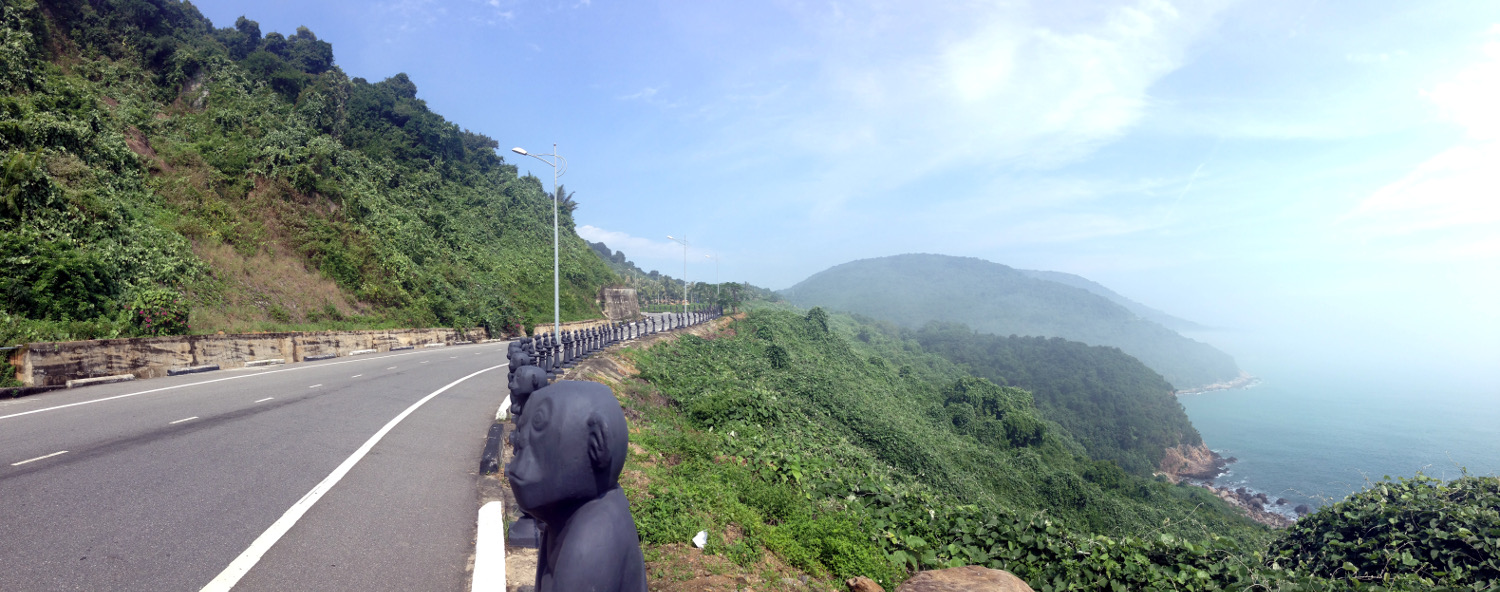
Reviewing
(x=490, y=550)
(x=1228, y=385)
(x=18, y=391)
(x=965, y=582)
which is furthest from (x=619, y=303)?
(x=1228, y=385)

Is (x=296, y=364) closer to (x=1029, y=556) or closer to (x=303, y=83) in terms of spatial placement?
(x=1029, y=556)

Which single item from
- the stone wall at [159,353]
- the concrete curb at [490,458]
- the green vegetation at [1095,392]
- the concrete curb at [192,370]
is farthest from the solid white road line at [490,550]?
the green vegetation at [1095,392]

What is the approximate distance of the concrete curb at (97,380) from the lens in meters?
10.8

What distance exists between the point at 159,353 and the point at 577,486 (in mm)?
15828

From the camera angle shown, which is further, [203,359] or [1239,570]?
[203,359]

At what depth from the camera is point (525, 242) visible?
4303 cm

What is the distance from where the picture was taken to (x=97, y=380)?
11.1 m

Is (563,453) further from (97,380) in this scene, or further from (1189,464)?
(1189,464)

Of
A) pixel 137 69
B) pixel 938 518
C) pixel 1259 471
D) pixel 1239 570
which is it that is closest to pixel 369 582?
pixel 938 518

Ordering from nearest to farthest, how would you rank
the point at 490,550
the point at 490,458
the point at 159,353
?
the point at 490,550
the point at 490,458
the point at 159,353

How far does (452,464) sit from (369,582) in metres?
3.07

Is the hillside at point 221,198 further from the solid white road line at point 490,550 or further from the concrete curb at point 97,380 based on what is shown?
the solid white road line at point 490,550

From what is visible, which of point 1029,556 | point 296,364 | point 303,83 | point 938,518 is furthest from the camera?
point 303,83

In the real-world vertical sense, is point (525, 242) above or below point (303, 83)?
below
